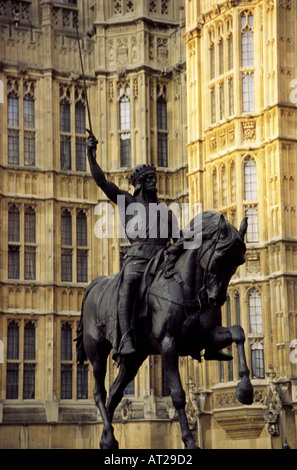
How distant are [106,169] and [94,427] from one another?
7834 mm

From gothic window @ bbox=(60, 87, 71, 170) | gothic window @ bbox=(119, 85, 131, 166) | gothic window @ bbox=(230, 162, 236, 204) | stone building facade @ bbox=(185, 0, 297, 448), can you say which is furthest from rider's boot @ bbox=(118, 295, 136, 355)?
gothic window @ bbox=(119, 85, 131, 166)

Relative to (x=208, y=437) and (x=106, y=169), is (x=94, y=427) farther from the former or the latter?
(x=106, y=169)

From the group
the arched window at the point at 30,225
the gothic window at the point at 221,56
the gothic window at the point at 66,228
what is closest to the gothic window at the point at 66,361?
the gothic window at the point at 66,228

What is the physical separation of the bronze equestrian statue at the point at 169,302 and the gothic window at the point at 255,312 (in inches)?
655

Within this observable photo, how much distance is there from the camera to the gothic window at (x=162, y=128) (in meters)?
32.0

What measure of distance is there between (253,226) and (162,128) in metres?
5.87

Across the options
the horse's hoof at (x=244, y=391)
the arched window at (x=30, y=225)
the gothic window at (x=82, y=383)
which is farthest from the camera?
the arched window at (x=30, y=225)

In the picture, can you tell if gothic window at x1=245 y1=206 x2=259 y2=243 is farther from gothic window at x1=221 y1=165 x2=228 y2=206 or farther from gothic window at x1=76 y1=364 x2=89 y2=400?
gothic window at x1=76 y1=364 x2=89 y2=400

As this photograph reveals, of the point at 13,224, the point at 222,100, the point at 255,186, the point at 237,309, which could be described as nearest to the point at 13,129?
the point at 13,224

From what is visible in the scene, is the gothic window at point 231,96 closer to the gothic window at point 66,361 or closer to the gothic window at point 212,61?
the gothic window at point 212,61

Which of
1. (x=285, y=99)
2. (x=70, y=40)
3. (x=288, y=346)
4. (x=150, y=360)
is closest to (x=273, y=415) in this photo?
(x=288, y=346)

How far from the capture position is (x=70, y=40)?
105 feet

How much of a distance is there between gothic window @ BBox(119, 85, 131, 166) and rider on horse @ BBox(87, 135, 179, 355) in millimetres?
21051

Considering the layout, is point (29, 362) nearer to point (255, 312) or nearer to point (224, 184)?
point (255, 312)
